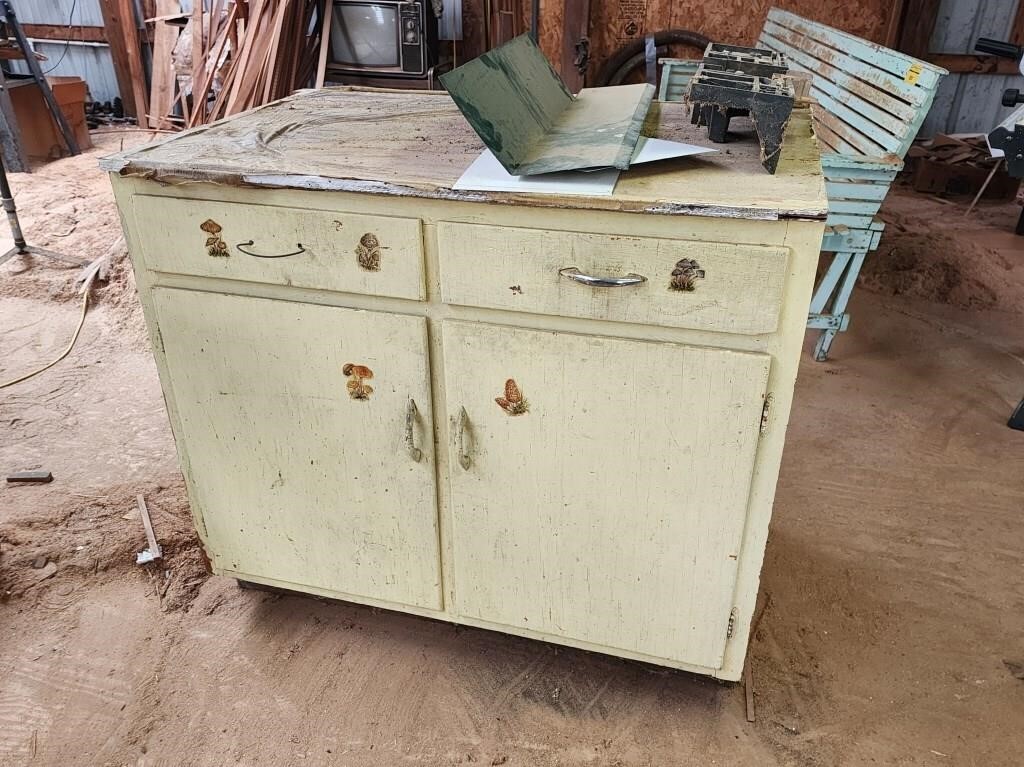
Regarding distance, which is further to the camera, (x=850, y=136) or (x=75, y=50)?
(x=75, y=50)

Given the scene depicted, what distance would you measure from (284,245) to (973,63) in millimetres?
6367

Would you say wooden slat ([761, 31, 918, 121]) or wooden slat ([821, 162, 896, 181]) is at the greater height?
wooden slat ([761, 31, 918, 121])

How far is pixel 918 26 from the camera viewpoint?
18.6ft

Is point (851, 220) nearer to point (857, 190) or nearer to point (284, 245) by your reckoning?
point (857, 190)

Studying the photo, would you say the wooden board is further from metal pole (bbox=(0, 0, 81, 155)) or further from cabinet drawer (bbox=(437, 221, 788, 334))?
cabinet drawer (bbox=(437, 221, 788, 334))

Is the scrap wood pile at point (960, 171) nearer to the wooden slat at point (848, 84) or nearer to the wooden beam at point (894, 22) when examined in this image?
the wooden beam at point (894, 22)

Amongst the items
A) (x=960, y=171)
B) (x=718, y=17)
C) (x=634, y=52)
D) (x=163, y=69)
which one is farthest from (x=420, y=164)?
(x=163, y=69)

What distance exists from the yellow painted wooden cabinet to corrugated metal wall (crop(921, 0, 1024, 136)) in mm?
5476

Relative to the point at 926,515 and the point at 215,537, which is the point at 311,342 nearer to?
the point at 215,537

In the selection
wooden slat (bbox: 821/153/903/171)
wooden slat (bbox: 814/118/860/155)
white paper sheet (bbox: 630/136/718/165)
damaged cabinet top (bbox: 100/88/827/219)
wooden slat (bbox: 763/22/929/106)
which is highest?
white paper sheet (bbox: 630/136/718/165)

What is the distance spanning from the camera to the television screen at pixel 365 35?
524 centimetres

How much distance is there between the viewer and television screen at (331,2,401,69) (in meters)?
5.24

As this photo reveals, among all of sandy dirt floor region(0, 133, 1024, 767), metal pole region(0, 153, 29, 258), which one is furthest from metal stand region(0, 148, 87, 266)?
sandy dirt floor region(0, 133, 1024, 767)

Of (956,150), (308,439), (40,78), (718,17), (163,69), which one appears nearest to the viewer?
(308,439)
